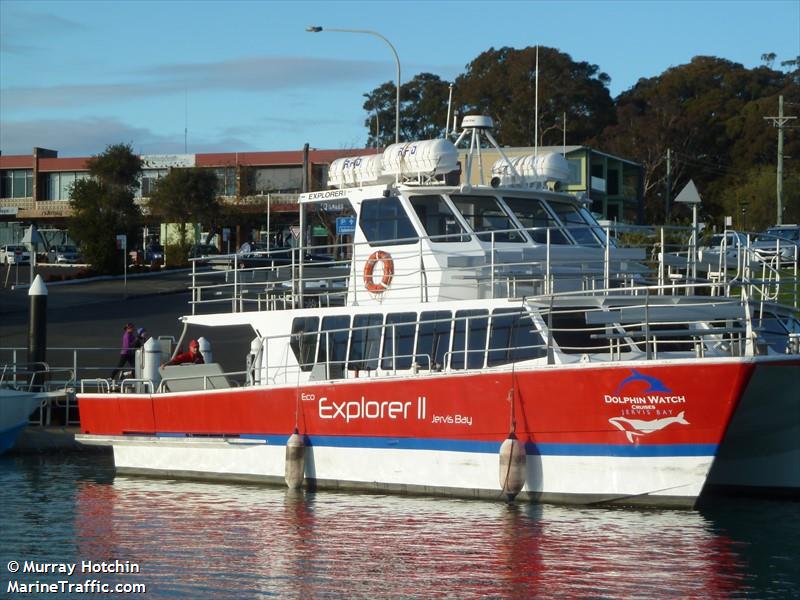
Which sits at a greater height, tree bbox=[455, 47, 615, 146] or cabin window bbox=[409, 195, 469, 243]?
tree bbox=[455, 47, 615, 146]

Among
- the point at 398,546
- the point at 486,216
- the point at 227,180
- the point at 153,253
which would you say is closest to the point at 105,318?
the point at 486,216

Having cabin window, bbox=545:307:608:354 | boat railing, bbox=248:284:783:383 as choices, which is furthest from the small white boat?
cabin window, bbox=545:307:608:354

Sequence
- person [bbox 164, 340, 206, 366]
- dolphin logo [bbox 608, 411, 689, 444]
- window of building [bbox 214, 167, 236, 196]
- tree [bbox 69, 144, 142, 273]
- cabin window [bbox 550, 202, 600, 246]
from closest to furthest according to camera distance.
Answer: dolphin logo [bbox 608, 411, 689, 444] → cabin window [bbox 550, 202, 600, 246] → person [bbox 164, 340, 206, 366] → tree [bbox 69, 144, 142, 273] → window of building [bbox 214, 167, 236, 196]

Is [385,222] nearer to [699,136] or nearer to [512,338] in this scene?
[512,338]

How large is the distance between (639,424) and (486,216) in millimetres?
4768

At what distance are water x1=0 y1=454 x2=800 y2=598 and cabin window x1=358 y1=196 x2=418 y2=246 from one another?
392 centimetres

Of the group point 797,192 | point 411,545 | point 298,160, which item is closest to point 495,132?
point 298,160

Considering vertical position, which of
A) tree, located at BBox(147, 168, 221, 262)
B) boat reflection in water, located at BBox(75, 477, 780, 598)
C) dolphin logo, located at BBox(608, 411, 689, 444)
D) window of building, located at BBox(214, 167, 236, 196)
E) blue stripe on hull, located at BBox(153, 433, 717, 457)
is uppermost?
window of building, located at BBox(214, 167, 236, 196)

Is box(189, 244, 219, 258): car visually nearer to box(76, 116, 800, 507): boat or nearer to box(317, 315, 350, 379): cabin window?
box(76, 116, 800, 507): boat

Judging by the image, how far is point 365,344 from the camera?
59.4 ft

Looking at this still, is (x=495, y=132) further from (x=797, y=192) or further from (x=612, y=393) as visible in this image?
(x=612, y=393)

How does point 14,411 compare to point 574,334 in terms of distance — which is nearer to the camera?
point 574,334

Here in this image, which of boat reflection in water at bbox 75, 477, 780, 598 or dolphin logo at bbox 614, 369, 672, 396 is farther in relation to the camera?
dolphin logo at bbox 614, 369, 672, 396

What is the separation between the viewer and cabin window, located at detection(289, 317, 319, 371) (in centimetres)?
1878
